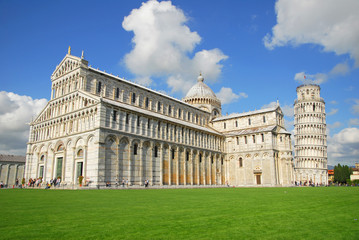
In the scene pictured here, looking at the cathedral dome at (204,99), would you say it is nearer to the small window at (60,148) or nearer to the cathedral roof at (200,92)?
the cathedral roof at (200,92)

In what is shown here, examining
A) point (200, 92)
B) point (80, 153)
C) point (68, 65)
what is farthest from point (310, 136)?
point (68, 65)

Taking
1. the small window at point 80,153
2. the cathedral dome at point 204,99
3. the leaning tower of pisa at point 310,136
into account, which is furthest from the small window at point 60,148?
the leaning tower of pisa at point 310,136

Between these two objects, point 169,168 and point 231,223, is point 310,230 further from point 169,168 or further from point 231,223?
point 169,168

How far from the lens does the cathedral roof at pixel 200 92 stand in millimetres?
69169

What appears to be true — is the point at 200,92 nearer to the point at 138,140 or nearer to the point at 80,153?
the point at 138,140

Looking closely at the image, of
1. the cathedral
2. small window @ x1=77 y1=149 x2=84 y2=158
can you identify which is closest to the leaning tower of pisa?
the cathedral

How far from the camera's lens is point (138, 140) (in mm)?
38438

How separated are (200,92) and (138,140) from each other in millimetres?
34707

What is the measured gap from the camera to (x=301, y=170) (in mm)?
82625

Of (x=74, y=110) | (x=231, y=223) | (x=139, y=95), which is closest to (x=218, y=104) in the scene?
(x=139, y=95)

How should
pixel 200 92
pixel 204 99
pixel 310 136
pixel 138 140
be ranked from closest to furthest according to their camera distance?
pixel 138 140
pixel 204 99
pixel 200 92
pixel 310 136

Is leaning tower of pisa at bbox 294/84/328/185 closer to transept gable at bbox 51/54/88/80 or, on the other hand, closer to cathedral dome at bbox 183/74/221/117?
cathedral dome at bbox 183/74/221/117

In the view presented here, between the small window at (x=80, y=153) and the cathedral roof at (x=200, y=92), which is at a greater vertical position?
the cathedral roof at (x=200, y=92)

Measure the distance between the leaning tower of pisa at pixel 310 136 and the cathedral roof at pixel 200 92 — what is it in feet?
111
